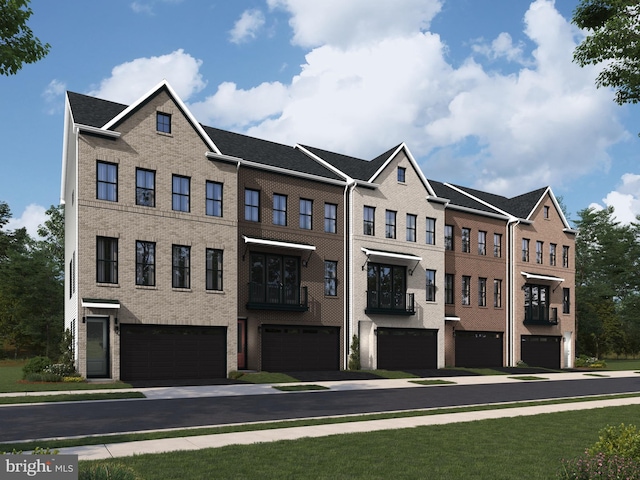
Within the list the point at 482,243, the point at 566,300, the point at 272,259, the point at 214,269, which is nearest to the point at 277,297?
the point at 272,259

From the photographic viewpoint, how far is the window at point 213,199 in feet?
98.9

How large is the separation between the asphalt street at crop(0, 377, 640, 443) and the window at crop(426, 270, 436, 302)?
12707mm

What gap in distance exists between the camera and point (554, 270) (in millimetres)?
47562

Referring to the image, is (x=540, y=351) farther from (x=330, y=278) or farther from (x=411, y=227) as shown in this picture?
(x=330, y=278)

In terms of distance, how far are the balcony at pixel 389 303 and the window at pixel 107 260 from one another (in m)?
→ 15.0

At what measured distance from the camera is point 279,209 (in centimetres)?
3319

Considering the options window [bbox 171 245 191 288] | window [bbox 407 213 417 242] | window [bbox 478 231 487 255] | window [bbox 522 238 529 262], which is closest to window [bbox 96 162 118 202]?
window [bbox 171 245 191 288]

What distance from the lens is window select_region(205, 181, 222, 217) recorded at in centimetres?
3014

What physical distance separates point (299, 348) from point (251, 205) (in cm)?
832

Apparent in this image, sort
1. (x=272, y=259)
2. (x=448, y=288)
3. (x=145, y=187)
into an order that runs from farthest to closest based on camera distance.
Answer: (x=448, y=288) → (x=272, y=259) → (x=145, y=187)

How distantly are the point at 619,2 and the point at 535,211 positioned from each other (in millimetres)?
34976

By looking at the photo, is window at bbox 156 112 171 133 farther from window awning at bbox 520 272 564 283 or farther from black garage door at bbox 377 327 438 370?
window awning at bbox 520 272 564 283

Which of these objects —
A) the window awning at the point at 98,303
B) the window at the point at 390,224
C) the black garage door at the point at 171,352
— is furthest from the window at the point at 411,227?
the window awning at the point at 98,303

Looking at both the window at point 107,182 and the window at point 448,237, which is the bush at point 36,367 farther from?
the window at point 448,237
